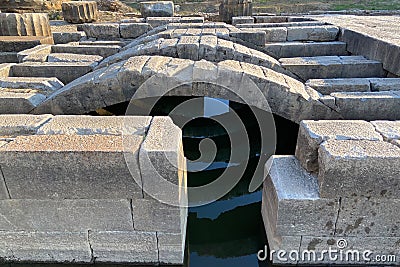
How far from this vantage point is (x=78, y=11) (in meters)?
9.34

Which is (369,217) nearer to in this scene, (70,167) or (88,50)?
(70,167)

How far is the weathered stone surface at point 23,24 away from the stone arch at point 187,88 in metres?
4.45

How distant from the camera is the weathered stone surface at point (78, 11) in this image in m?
9.29

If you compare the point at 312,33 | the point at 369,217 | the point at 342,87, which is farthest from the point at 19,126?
the point at 312,33

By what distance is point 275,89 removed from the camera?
408 centimetres

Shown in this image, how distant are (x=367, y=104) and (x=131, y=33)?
5.72 meters

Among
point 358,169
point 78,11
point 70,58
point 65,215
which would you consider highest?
point 78,11

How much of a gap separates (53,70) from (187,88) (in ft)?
8.87

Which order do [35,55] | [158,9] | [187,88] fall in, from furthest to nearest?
[158,9]
[35,55]
[187,88]

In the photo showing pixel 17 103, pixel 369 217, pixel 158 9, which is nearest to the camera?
pixel 369 217

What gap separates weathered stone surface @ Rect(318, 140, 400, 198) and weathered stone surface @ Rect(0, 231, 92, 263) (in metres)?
2.25

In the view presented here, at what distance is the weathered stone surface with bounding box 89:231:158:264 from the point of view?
119 inches

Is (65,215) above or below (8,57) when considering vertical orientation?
below

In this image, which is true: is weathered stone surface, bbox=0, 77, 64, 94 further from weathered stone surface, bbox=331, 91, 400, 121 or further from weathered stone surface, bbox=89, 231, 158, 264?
weathered stone surface, bbox=331, 91, 400, 121
